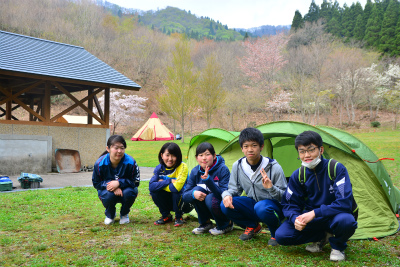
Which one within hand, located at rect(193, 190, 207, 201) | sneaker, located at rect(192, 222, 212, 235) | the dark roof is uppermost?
the dark roof

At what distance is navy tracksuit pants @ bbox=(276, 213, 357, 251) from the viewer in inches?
94.7

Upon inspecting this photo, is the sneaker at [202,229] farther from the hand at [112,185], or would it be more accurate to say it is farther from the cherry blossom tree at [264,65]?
the cherry blossom tree at [264,65]

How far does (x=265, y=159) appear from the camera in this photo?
3078 millimetres

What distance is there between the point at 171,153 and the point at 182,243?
107 centimetres

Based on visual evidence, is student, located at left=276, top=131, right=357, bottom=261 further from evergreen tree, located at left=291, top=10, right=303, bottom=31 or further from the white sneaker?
evergreen tree, located at left=291, top=10, right=303, bottom=31

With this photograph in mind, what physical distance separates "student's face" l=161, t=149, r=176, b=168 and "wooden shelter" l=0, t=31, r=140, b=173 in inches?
261

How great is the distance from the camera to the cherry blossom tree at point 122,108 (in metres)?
30.2

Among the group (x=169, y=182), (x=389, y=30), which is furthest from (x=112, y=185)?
(x=389, y=30)

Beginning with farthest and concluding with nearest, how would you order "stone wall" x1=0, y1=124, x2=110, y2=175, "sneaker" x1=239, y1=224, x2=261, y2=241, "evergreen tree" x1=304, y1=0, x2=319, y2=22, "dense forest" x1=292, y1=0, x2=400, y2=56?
"evergreen tree" x1=304, y1=0, x2=319, y2=22 → "dense forest" x1=292, y1=0, x2=400, y2=56 → "stone wall" x1=0, y1=124, x2=110, y2=175 → "sneaker" x1=239, y1=224, x2=261, y2=241

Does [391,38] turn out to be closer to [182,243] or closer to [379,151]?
[379,151]

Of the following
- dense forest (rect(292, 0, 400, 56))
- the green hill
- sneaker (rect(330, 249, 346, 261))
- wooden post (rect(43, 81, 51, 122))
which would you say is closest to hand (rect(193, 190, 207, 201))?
sneaker (rect(330, 249, 346, 261))

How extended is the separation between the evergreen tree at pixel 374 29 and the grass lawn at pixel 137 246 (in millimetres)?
36903

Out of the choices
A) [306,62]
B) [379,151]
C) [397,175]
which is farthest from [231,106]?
[397,175]

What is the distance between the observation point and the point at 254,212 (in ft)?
Answer: 10.2
